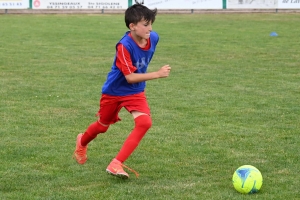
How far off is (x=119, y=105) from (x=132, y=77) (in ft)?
1.43

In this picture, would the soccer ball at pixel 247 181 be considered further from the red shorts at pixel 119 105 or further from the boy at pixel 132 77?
the red shorts at pixel 119 105

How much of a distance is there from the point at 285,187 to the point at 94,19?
76.3ft

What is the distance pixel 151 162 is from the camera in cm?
642

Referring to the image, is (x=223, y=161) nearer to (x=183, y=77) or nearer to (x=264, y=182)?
(x=264, y=182)

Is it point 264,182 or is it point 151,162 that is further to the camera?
point 151,162

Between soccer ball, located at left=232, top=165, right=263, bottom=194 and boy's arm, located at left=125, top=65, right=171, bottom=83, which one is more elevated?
boy's arm, located at left=125, top=65, right=171, bottom=83

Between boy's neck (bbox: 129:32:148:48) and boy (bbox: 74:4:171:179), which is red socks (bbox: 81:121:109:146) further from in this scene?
boy's neck (bbox: 129:32:148:48)

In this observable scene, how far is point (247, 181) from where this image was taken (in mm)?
5293

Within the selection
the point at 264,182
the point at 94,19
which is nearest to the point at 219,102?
the point at 264,182

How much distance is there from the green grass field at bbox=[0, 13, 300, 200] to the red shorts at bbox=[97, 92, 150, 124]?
0.54 meters

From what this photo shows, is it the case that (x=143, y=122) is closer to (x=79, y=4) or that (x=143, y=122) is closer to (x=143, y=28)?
(x=143, y=28)

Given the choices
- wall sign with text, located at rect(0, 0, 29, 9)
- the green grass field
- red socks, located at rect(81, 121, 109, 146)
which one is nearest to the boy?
red socks, located at rect(81, 121, 109, 146)

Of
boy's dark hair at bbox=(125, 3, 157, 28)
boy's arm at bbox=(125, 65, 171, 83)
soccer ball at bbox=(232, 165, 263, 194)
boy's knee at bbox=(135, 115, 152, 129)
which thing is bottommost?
soccer ball at bbox=(232, 165, 263, 194)

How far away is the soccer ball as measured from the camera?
5312 millimetres
